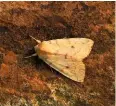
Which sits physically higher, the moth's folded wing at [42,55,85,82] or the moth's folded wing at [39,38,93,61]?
the moth's folded wing at [39,38,93,61]

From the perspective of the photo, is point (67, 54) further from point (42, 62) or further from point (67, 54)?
point (42, 62)

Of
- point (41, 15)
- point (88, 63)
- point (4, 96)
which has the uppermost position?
point (41, 15)

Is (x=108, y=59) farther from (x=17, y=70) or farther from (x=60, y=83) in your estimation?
(x=17, y=70)

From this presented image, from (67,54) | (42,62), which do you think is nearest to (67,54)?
(67,54)

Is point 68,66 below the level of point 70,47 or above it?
below

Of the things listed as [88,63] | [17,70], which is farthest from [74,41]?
[17,70]

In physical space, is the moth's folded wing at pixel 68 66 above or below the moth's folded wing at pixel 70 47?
below
